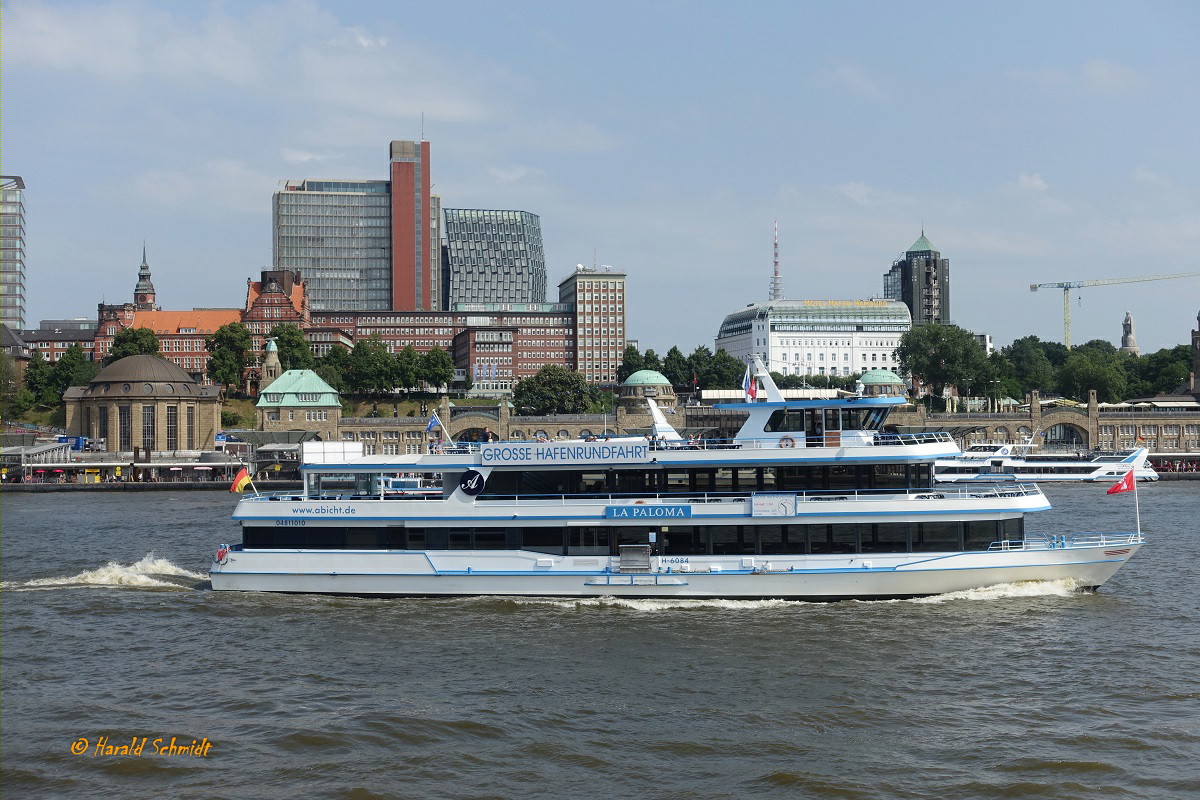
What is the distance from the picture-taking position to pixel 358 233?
651 feet

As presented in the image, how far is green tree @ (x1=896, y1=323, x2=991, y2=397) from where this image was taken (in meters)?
144

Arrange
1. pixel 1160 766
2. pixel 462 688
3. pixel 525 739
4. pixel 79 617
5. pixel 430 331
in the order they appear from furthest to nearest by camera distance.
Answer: pixel 430 331, pixel 79 617, pixel 462 688, pixel 525 739, pixel 1160 766

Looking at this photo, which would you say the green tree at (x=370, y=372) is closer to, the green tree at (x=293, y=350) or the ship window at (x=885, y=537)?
the green tree at (x=293, y=350)

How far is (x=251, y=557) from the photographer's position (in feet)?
110

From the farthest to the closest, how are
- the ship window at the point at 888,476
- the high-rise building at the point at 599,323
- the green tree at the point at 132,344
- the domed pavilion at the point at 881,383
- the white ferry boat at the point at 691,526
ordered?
the high-rise building at the point at 599,323 < the green tree at the point at 132,344 < the domed pavilion at the point at 881,383 < the ship window at the point at 888,476 < the white ferry boat at the point at 691,526

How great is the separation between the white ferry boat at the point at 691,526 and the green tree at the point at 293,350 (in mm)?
111980

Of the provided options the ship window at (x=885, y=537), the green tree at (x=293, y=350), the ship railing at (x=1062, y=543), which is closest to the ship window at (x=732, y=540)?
the ship window at (x=885, y=537)

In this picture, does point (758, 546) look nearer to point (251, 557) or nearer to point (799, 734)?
point (799, 734)

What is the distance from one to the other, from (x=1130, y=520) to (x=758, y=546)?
33518 millimetres

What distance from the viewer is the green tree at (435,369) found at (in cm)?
14112

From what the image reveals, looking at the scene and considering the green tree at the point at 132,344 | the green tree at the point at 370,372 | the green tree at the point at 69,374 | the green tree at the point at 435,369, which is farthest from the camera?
the green tree at the point at 435,369

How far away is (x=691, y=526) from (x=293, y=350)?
118 meters

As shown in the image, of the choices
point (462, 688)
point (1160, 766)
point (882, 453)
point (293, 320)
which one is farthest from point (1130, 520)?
point (293, 320)

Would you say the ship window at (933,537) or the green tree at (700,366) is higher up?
the green tree at (700,366)
